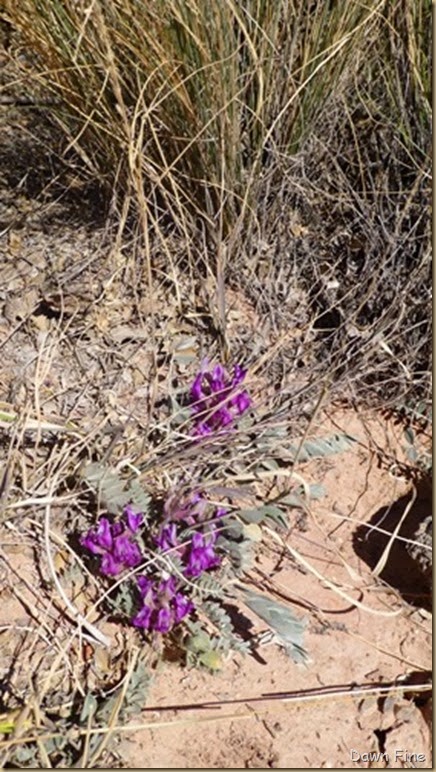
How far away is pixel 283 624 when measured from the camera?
1.79 meters

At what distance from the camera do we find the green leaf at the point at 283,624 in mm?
1785

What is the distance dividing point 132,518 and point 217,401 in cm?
32

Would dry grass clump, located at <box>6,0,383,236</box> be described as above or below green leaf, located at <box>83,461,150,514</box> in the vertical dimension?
above

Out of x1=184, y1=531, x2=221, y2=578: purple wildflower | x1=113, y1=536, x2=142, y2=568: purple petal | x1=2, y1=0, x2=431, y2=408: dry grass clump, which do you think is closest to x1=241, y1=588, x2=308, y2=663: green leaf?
x1=184, y1=531, x2=221, y2=578: purple wildflower

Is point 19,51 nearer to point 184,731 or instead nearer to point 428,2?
point 428,2

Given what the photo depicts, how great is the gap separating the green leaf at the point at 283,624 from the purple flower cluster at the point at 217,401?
33 centimetres

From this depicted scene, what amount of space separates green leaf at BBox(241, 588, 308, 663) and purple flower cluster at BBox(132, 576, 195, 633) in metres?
0.12

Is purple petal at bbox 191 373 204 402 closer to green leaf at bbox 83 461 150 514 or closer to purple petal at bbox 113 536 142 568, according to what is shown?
green leaf at bbox 83 461 150 514

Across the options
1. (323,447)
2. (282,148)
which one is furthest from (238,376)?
(282,148)

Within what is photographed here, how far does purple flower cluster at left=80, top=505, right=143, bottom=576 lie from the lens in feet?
5.85

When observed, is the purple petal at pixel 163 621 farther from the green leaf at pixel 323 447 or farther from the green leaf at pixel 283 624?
the green leaf at pixel 323 447

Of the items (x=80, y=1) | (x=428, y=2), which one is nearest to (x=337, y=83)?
(x=428, y=2)

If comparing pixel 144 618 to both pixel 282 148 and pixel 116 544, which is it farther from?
pixel 282 148

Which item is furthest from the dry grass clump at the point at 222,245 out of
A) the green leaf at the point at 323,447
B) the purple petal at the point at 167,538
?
the purple petal at the point at 167,538
